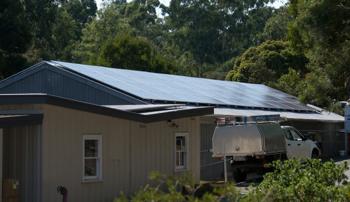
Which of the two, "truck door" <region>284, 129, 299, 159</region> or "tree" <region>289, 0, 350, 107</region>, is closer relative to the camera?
"tree" <region>289, 0, 350, 107</region>

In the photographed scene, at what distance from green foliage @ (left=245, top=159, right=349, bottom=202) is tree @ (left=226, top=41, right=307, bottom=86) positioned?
44.2m

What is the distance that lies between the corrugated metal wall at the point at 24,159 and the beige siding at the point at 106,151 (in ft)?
0.69

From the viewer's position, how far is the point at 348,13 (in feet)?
84.7

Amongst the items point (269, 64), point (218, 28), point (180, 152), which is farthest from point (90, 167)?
point (218, 28)

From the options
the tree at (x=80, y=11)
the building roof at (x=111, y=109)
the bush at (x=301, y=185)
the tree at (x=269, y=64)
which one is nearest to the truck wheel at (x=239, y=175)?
the building roof at (x=111, y=109)

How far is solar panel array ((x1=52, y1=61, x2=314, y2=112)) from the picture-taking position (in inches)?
1115

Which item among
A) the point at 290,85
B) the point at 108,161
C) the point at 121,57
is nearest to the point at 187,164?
the point at 108,161

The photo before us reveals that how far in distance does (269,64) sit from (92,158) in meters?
39.2

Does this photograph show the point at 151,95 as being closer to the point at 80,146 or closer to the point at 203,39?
the point at 80,146

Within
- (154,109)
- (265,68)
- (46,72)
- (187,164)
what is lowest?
(187,164)

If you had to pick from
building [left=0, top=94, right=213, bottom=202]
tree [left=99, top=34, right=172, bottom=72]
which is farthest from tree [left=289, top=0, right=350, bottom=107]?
tree [left=99, top=34, right=172, bottom=72]

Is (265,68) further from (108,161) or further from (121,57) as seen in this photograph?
(108,161)

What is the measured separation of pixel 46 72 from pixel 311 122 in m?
16.3

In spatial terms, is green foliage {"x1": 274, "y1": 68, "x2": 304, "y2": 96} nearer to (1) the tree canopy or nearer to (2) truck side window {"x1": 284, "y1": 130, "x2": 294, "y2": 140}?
(1) the tree canopy
